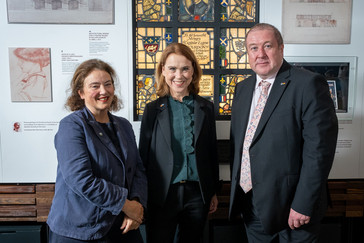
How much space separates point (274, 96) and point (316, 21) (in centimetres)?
132

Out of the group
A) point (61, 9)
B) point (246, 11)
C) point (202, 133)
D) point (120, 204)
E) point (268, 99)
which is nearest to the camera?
point (120, 204)

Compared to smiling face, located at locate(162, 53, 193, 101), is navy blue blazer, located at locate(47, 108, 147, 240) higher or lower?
lower

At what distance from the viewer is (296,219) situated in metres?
1.32

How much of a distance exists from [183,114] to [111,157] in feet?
1.71

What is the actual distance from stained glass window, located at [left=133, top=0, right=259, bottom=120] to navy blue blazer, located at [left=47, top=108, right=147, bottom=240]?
1.04 m

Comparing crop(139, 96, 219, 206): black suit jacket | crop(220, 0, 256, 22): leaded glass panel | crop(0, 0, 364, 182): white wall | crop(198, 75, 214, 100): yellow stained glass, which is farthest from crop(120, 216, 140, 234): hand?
crop(220, 0, 256, 22): leaded glass panel

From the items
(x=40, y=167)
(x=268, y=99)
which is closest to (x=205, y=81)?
(x=268, y=99)

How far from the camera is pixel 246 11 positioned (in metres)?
2.29

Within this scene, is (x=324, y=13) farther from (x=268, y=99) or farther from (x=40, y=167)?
(x=40, y=167)

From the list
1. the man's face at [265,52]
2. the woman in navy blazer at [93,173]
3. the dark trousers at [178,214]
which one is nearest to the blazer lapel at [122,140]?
the woman in navy blazer at [93,173]

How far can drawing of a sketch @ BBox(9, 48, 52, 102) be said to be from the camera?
2172 millimetres

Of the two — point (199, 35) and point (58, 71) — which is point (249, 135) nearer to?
point (199, 35)

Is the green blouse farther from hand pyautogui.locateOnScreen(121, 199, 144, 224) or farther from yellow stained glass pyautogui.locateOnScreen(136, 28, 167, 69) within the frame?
yellow stained glass pyautogui.locateOnScreen(136, 28, 167, 69)

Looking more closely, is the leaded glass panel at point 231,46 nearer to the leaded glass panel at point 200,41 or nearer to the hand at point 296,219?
the leaded glass panel at point 200,41
